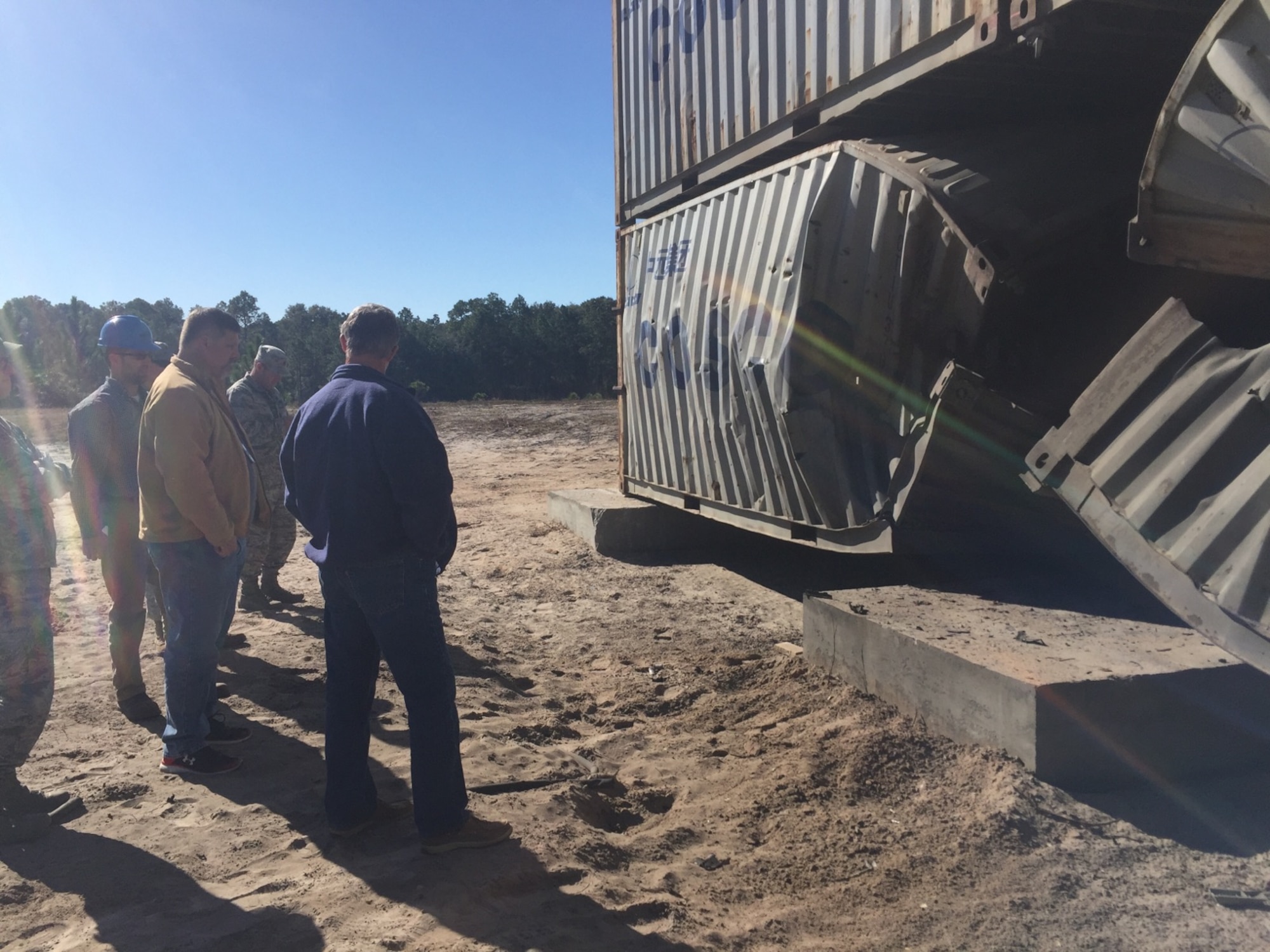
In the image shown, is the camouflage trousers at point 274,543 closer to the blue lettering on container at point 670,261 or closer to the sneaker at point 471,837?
the blue lettering on container at point 670,261

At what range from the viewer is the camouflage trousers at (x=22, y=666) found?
3.28 metres

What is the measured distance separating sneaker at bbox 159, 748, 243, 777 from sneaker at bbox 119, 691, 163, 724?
2.40 feet

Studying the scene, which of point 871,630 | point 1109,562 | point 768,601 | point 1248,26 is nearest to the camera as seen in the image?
point 1248,26

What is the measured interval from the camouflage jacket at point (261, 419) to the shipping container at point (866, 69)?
366 cm

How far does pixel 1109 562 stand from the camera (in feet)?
16.6

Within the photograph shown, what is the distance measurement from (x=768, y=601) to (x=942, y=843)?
381cm

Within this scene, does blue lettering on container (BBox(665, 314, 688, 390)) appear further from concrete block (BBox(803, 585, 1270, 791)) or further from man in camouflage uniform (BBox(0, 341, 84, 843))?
man in camouflage uniform (BBox(0, 341, 84, 843))

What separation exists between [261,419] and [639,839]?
4.37m

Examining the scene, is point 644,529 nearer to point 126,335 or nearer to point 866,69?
point 866,69

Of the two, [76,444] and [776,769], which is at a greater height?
[76,444]

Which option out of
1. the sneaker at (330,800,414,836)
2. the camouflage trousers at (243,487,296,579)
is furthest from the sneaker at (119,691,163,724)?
the camouflage trousers at (243,487,296,579)

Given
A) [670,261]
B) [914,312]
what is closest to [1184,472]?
[914,312]

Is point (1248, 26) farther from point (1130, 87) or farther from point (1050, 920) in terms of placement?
point (1050, 920)

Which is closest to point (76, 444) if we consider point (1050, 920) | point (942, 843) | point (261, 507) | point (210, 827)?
point (261, 507)
